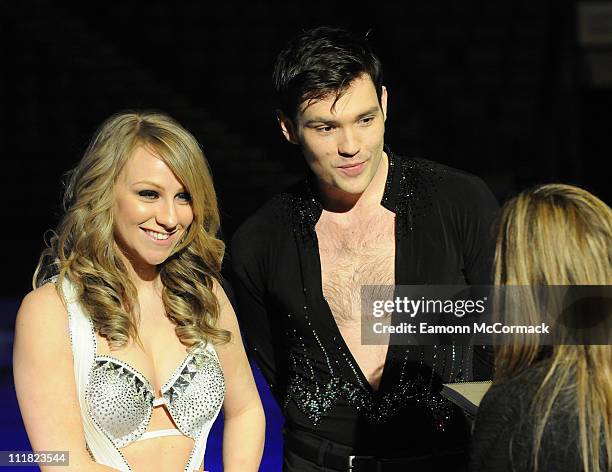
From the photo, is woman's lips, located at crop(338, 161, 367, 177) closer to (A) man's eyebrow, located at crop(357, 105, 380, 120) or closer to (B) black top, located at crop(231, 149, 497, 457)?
(A) man's eyebrow, located at crop(357, 105, 380, 120)


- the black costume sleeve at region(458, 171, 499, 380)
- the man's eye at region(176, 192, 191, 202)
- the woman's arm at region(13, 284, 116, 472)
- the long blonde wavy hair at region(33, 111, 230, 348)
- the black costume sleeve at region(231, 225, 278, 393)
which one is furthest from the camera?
the black costume sleeve at region(231, 225, 278, 393)

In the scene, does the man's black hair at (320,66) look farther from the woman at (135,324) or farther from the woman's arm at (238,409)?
the woman's arm at (238,409)

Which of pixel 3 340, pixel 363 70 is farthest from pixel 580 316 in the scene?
pixel 3 340

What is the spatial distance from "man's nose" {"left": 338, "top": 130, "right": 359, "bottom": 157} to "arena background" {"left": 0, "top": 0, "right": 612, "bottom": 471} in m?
4.79

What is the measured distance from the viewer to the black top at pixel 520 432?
1.78m

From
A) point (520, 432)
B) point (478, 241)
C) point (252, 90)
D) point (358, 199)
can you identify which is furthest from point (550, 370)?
point (252, 90)

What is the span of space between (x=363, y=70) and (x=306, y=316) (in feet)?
2.35

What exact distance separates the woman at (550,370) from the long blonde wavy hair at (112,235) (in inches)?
36.2

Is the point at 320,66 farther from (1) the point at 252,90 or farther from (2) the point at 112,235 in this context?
(1) the point at 252,90

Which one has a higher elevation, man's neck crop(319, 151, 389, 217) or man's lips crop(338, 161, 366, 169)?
man's lips crop(338, 161, 366, 169)

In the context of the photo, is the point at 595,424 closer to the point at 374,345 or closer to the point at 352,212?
the point at 374,345

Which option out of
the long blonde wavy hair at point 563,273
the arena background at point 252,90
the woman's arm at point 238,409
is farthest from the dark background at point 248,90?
the long blonde wavy hair at point 563,273

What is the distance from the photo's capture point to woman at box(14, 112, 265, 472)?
2.30m

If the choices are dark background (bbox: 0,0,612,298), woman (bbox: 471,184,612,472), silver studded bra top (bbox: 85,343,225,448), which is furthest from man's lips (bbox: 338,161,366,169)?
dark background (bbox: 0,0,612,298)
